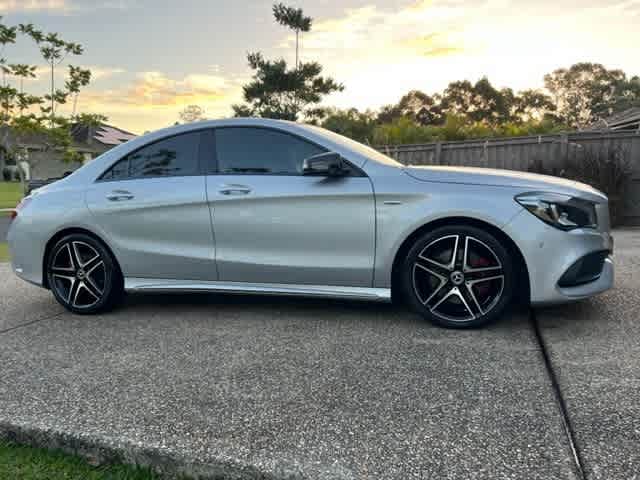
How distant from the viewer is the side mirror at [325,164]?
10.9ft

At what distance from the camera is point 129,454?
6.54 ft

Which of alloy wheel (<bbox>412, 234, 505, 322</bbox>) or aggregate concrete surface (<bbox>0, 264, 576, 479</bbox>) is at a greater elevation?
alloy wheel (<bbox>412, 234, 505, 322</bbox>)

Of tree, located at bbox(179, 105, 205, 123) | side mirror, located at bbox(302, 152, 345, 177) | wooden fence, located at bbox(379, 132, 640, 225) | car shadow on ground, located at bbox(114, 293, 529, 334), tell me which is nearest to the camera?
side mirror, located at bbox(302, 152, 345, 177)

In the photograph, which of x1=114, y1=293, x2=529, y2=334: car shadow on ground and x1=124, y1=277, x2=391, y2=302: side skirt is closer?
x1=124, y1=277, x2=391, y2=302: side skirt

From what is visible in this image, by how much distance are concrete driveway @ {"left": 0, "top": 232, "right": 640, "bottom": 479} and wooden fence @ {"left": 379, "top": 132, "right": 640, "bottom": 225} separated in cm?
731

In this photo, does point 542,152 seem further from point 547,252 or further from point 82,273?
point 82,273

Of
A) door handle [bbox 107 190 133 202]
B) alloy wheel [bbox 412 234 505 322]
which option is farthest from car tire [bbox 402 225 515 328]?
door handle [bbox 107 190 133 202]

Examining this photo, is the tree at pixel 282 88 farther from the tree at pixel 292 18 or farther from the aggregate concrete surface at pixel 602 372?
the aggregate concrete surface at pixel 602 372

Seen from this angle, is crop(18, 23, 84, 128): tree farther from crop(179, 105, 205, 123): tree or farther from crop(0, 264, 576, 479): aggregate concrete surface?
crop(179, 105, 205, 123): tree

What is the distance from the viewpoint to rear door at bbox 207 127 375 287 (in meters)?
3.45

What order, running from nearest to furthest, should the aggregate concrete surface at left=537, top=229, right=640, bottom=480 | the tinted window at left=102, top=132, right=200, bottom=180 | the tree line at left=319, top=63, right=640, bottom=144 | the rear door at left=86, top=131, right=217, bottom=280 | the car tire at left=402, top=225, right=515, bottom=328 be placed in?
1. the aggregate concrete surface at left=537, top=229, right=640, bottom=480
2. the car tire at left=402, top=225, right=515, bottom=328
3. the rear door at left=86, top=131, right=217, bottom=280
4. the tinted window at left=102, top=132, right=200, bottom=180
5. the tree line at left=319, top=63, right=640, bottom=144

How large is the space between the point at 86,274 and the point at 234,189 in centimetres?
147

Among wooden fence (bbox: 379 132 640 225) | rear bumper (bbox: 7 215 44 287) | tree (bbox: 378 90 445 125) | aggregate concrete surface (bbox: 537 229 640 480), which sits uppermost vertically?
tree (bbox: 378 90 445 125)

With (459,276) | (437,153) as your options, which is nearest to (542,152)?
(437,153)
